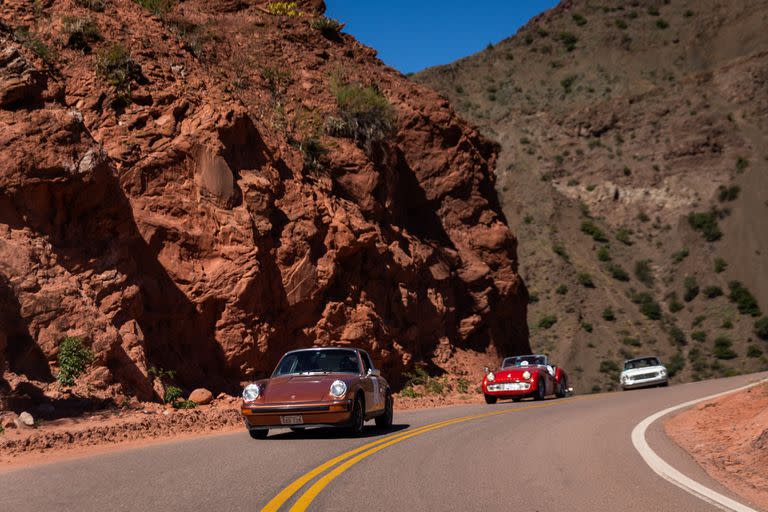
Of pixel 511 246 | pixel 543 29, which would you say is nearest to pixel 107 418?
pixel 511 246

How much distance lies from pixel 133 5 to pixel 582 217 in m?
58.7

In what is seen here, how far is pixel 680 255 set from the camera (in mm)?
74062

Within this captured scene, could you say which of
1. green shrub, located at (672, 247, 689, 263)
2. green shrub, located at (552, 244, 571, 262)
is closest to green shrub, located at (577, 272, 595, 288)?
green shrub, located at (552, 244, 571, 262)

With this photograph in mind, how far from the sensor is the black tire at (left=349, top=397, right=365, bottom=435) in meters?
12.5

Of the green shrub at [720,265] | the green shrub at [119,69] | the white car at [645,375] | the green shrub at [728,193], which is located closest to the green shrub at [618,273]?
the green shrub at [720,265]

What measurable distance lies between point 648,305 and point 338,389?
62201 millimetres

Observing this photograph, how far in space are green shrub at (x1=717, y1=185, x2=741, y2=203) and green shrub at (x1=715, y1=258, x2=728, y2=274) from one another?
7.27 metres

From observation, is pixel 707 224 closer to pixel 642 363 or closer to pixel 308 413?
pixel 642 363

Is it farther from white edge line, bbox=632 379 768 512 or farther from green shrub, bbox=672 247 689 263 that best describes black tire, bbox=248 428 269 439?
green shrub, bbox=672 247 689 263

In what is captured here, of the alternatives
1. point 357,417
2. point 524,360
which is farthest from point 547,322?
point 357,417

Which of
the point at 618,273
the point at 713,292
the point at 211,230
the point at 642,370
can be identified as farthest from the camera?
the point at 618,273

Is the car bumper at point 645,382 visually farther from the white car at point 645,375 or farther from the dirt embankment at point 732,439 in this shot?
the dirt embankment at point 732,439

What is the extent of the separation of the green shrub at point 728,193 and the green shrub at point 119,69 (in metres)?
65.6

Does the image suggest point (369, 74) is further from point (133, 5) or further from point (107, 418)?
point (107, 418)
